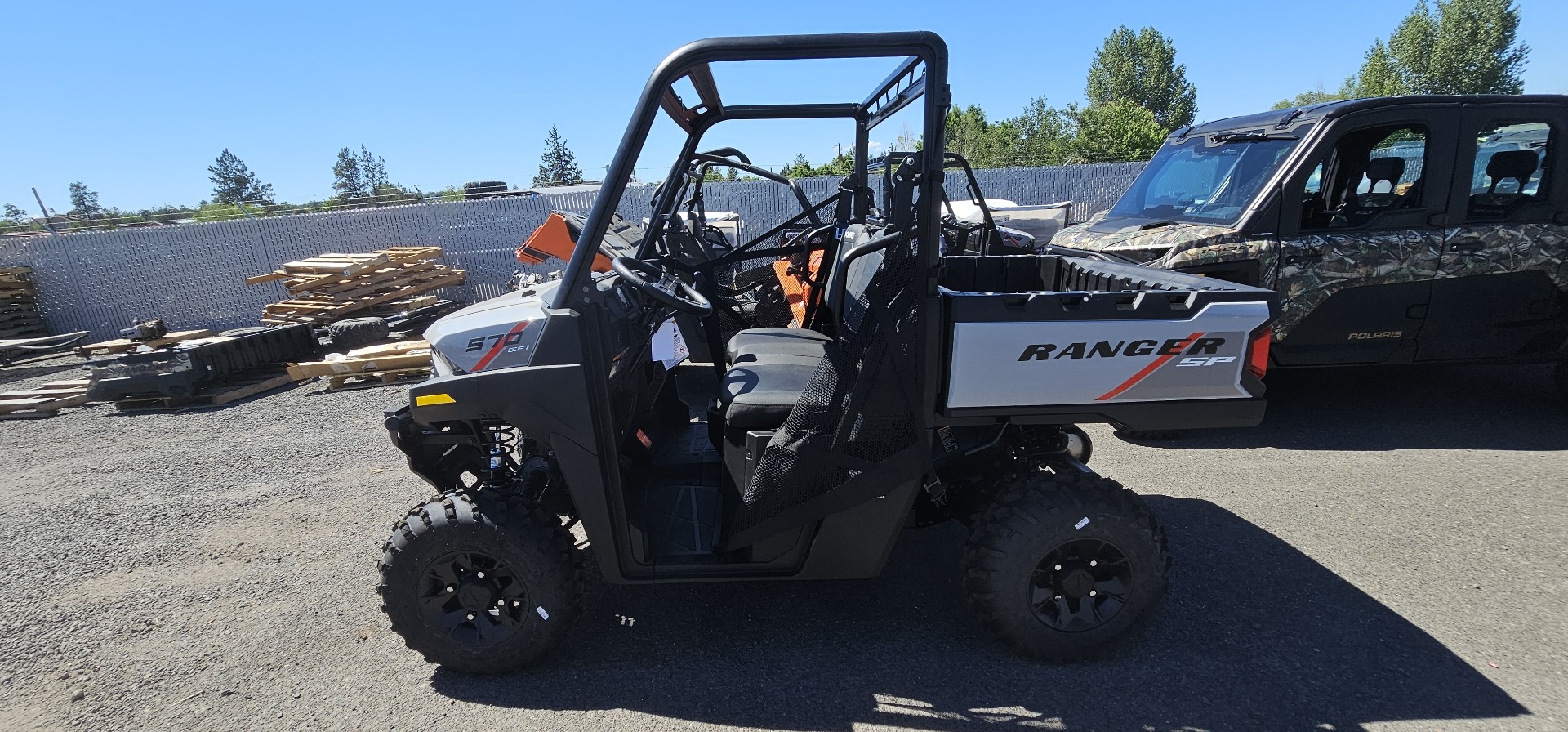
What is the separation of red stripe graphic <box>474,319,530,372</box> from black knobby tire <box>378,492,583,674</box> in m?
0.50

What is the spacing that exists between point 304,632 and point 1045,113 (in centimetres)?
5052

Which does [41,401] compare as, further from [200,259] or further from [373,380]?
[200,259]

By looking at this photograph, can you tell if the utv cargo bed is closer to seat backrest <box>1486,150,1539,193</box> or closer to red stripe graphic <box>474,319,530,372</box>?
red stripe graphic <box>474,319,530,372</box>

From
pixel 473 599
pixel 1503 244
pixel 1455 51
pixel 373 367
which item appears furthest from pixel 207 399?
pixel 1455 51

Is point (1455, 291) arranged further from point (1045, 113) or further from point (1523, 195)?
point (1045, 113)

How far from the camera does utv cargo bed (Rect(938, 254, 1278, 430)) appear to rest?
248 cm

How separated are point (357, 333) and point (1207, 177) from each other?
9.52 meters

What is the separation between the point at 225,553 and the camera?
3.97 meters

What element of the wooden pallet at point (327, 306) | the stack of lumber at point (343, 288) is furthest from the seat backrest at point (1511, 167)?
the wooden pallet at point (327, 306)

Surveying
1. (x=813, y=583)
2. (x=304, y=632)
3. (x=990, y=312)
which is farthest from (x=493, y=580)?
(x=990, y=312)

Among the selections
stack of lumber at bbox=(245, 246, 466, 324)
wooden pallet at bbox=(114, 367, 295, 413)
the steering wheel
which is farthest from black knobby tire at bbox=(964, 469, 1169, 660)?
stack of lumber at bbox=(245, 246, 466, 324)

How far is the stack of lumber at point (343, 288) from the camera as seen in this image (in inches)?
427

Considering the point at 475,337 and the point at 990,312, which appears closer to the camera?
the point at 990,312

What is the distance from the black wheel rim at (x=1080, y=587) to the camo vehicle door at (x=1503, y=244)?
4054 millimetres
